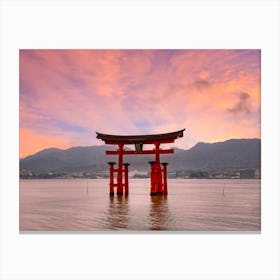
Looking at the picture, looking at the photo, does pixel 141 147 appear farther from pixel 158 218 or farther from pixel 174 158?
A: pixel 158 218

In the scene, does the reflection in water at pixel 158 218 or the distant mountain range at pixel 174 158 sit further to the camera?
the distant mountain range at pixel 174 158

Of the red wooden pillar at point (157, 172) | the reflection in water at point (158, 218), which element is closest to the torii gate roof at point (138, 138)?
the red wooden pillar at point (157, 172)

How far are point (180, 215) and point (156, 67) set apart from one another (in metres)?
2.88

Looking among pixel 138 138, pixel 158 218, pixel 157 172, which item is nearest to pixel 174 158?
pixel 157 172

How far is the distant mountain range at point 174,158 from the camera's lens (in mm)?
6527

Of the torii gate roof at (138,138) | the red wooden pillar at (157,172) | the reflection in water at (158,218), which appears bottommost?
the reflection in water at (158,218)

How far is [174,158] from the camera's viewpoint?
1002 centimetres

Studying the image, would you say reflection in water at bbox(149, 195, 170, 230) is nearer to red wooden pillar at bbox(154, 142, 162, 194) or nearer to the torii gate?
the torii gate

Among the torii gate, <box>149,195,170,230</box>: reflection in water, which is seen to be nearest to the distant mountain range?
the torii gate

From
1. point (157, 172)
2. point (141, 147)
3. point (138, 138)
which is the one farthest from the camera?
point (157, 172)

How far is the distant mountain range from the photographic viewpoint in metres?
6.53

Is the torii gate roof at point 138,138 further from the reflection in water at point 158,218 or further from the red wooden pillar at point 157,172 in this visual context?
the reflection in water at point 158,218
